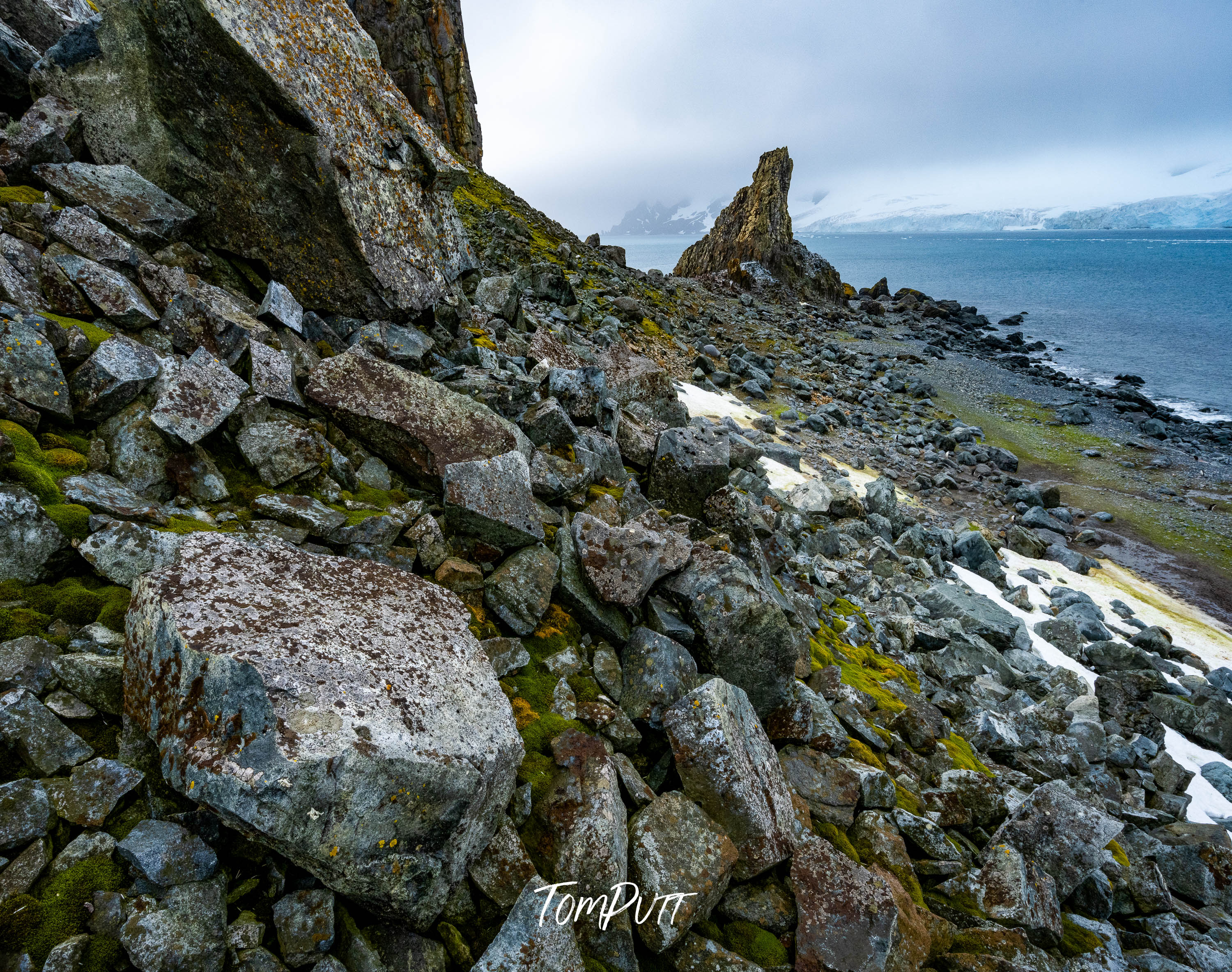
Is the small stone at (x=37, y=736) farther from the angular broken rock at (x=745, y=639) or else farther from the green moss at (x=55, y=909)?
the angular broken rock at (x=745, y=639)

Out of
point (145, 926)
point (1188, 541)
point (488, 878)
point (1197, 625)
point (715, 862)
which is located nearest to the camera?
point (145, 926)

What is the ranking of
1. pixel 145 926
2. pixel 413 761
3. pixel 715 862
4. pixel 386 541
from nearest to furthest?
pixel 145 926
pixel 413 761
pixel 715 862
pixel 386 541

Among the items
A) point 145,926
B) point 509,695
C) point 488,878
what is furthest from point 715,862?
point 145,926

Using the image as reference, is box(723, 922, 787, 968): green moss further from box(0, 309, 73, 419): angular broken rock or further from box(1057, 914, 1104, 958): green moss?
box(0, 309, 73, 419): angular broken rock

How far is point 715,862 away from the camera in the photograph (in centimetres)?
389

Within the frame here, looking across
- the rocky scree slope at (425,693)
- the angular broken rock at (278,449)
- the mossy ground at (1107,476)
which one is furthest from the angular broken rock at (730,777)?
the mossy ground at (1107,476)

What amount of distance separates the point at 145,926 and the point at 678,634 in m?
3.98

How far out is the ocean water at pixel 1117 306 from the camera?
4984 centimetres

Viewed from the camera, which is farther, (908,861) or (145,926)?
(908,861)

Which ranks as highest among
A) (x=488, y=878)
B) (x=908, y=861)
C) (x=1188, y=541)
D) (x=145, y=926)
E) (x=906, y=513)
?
(x=145, y=926)

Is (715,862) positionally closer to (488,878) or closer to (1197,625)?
(488,878)

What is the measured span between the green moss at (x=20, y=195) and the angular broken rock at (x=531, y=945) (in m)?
6.83

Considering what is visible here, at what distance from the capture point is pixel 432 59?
44406 mm

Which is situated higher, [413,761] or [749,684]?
[413,761]
